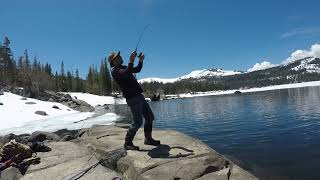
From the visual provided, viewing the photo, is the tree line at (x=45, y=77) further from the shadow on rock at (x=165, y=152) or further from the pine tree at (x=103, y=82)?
the shadow on rock at (x=165, y=152)

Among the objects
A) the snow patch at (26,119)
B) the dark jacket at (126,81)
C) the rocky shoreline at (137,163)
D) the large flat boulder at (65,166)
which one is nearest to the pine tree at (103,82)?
the snow patch at (26,119)

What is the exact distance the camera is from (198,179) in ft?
30.1

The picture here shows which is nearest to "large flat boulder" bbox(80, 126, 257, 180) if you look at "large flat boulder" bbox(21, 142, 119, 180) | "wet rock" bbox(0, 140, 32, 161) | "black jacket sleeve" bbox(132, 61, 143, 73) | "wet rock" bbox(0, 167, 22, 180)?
"large flat boulder" bbox(21, 142, 119, 180)

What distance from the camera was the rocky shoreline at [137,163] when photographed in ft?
31.1

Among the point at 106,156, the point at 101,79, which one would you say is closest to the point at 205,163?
the point at 106,156

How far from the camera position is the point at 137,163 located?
1003cm

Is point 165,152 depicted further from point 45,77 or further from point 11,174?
point 45,77

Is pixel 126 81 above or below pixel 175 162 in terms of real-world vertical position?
above

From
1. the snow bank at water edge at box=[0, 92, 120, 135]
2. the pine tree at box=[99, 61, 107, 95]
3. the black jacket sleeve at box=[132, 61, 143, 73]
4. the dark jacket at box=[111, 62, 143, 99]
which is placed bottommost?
the snow bank at water edge at box=[0, 92, 120, 135]

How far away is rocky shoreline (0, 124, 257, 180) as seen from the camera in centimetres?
949

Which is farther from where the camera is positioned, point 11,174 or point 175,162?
point 11,174

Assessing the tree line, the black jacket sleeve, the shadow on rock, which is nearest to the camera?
the shadow on rock

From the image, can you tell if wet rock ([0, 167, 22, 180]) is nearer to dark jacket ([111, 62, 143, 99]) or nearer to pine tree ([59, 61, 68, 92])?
dark jacket ([111, 62, 143, 99])

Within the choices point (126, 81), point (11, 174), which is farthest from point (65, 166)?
point (126, 81)
